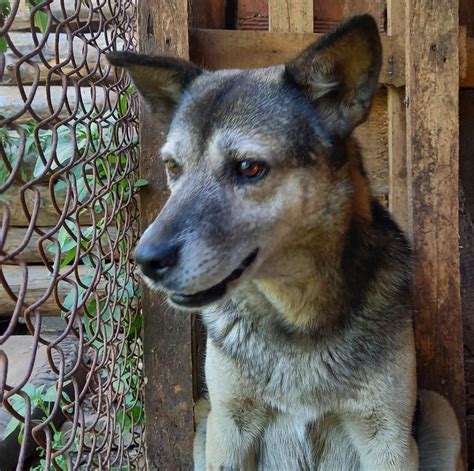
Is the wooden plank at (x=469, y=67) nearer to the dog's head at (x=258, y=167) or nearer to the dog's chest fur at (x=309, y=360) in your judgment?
the dog's head at (x=258, y=167)

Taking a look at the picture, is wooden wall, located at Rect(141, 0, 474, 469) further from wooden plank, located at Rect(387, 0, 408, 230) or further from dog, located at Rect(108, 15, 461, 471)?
dog, located at Rect(108, 15, 461, 471)

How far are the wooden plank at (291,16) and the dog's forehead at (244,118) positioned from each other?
1.03 m

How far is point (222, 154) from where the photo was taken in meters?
1.74

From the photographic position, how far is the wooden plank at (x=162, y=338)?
261 centimetres

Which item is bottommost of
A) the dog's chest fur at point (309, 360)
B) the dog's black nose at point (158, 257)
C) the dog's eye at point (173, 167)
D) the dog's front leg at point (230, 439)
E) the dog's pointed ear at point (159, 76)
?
the dog's front leg at point (230, 439)

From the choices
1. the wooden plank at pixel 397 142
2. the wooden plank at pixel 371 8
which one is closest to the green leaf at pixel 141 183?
the wooden plank at pixel 397 142

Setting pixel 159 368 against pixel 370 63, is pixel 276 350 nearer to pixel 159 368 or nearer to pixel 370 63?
pixel 159 368

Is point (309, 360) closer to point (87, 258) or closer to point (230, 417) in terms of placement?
point (230, 417)

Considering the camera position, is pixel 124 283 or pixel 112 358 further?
pixel 124 283

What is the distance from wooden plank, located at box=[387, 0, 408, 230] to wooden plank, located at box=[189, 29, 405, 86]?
4.4 inches

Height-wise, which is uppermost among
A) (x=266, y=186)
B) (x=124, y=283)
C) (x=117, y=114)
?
(x=117, y=114)

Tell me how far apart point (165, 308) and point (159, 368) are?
28 cm

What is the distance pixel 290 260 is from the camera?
187cm

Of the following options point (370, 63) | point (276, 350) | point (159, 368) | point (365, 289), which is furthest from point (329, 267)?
point (159, 368)
